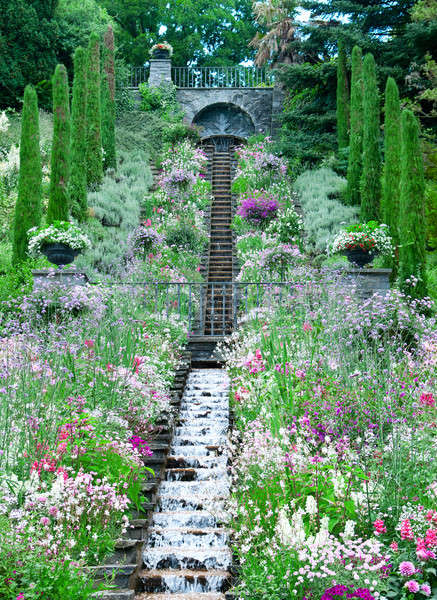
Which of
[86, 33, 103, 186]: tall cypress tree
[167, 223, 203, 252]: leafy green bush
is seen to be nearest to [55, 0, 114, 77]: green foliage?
[86, 33, 103, 186]: tall cypress tree

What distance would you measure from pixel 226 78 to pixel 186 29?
4.60 metres

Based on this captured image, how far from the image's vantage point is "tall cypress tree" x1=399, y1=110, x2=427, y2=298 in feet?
35.9

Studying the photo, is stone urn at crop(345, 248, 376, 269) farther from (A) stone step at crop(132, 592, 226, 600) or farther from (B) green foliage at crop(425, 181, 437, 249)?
(A) stone step at crop(132, 592, 226, 600)

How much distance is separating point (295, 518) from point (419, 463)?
104 centimetres

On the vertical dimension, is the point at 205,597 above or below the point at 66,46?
below

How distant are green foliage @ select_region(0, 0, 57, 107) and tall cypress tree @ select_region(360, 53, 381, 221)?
1127 centimetres

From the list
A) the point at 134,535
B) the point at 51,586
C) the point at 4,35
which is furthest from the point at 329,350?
the point at 4,35

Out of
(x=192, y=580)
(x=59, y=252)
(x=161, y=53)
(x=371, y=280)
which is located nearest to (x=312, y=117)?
(x=161, y=53)

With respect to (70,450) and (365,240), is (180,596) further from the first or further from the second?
(365,240)

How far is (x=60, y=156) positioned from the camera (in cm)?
1444

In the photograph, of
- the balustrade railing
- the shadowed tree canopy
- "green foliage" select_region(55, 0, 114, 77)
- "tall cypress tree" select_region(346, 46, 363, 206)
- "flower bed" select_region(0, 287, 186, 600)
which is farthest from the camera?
the shadowed tree canopy

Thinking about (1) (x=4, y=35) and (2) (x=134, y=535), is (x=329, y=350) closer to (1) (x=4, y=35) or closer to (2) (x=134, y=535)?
(2) (x=134, y=535)

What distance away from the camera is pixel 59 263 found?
1083 centimetres

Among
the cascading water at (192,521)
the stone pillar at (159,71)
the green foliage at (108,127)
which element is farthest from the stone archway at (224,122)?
the cascading water at (192,521)
